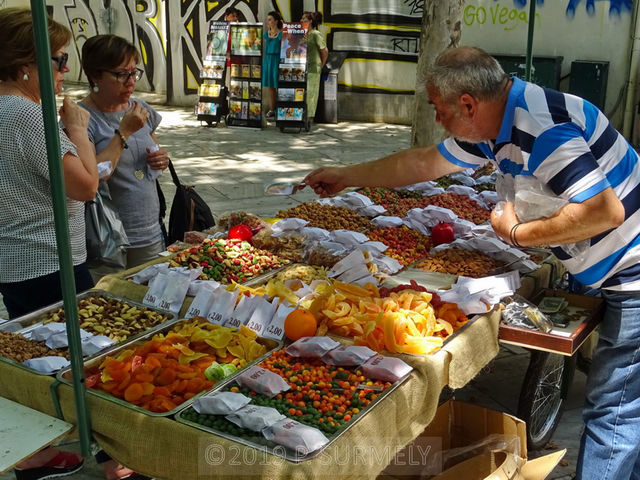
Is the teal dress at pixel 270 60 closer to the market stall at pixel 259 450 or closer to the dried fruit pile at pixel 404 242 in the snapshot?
the dried fruit pile at pixel 404 242

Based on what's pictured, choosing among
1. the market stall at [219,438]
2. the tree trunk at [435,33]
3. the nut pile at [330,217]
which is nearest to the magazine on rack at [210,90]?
the tree trunk at [435,33]

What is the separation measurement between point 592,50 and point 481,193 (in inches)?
260

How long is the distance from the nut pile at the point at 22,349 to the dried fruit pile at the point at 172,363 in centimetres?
18

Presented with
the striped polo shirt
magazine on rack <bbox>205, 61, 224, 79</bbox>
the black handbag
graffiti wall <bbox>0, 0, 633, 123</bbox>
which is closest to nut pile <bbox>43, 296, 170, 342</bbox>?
the black handbag

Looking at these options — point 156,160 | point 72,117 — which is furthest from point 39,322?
point 156,160

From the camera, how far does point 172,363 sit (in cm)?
228

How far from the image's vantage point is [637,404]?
8.18 feet

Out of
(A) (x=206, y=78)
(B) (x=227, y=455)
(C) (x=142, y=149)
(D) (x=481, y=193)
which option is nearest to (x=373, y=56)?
(A) (x=206, y=78)

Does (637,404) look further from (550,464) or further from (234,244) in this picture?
(234,244)

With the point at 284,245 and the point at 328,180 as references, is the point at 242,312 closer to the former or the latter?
the point at 284,245

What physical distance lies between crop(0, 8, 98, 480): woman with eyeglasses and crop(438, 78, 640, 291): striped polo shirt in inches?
59.8

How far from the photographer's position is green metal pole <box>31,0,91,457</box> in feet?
5.79

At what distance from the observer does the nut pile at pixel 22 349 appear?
2336 millimetres

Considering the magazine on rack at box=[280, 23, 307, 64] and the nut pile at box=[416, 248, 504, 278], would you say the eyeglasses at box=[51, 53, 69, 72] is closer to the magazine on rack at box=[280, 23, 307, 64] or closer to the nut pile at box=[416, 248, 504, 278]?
the nut pile at box=[416, 248, 504, 278]
